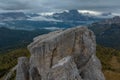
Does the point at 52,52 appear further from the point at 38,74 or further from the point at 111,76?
the point at 111,76

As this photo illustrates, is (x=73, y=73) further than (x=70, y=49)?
No

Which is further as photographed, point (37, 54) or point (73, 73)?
point (37, 54)

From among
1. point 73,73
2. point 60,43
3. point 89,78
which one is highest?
point 60,43

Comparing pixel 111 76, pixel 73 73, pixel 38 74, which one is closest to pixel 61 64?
pixel 73 73

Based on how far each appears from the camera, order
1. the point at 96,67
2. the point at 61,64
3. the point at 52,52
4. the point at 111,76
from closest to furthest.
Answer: the point at 61,64 → the point at 52,52 → the point at 96,67 → the point at 111,76

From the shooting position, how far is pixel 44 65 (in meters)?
58.8

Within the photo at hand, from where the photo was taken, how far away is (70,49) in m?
59.5

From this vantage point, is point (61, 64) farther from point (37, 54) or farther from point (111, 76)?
point (111, 76)

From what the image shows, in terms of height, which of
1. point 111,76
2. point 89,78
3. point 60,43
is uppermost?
point 60,43

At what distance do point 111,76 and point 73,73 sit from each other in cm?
14100

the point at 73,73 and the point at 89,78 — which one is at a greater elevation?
the point at 73,73

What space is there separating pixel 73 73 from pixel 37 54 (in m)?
11.8

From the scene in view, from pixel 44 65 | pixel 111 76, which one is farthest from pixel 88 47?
pixel 111 76

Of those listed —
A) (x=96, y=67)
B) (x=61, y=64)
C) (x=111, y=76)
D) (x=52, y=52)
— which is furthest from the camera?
(x=111, y=76)
